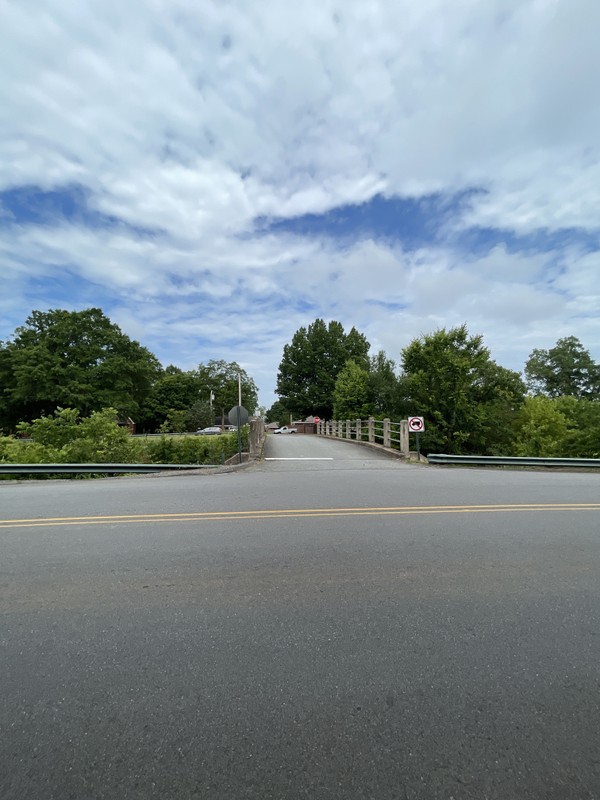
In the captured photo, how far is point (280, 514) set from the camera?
20.6 ft

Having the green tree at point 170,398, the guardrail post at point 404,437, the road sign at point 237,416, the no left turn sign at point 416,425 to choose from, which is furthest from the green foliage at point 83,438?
the green tree at point 170,398

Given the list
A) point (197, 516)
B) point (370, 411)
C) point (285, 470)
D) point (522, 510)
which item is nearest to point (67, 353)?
point (370, 411)

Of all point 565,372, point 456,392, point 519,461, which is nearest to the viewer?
point 519,461

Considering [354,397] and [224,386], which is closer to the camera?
[354,397]

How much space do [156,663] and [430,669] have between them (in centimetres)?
176

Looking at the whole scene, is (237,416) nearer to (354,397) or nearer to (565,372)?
(354,397)

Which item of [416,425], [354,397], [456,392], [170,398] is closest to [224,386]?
[170,398]

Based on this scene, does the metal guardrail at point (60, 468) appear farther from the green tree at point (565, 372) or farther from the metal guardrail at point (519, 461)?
the green tree at point (565, 372)

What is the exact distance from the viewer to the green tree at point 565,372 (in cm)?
6172

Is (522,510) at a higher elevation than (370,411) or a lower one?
lower

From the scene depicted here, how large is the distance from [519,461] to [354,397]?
3708 cm

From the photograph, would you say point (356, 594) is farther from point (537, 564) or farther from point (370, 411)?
point (370, 411)

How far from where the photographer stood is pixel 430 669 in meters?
2.51

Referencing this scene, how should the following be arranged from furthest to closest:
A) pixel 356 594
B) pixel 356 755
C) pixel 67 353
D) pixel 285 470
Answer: pixel 67 353 < pixel 285 470 < pixel 356 594 < pixel 356 755
